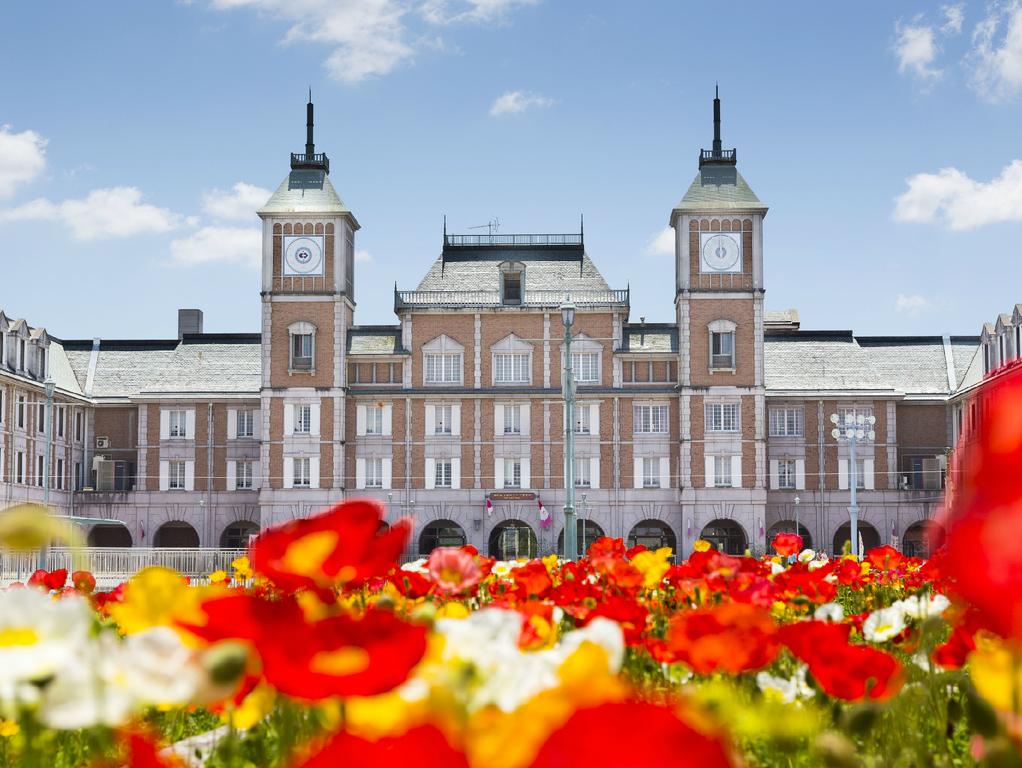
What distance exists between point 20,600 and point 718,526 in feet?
173

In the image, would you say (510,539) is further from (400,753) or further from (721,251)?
(400,753)

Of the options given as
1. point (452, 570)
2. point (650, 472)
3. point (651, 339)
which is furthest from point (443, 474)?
point (452, 570)

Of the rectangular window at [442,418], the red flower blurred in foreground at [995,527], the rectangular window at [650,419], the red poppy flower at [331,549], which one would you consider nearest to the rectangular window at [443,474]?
the rectangular window at [442,418]

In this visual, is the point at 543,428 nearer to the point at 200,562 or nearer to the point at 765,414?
the point at 765,414

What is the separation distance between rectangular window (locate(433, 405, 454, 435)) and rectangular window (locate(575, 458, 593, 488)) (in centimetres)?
571

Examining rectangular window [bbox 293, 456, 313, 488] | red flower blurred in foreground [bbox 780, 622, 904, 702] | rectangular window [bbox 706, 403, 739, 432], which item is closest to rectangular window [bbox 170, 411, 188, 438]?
rectangular window [bbox 293, 456, 313, 488]

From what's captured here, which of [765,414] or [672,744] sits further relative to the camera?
[765,414]

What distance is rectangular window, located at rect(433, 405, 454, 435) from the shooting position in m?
→ 53.0

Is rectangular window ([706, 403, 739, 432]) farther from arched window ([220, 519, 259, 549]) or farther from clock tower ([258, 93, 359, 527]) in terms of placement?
arched window ([220, 519, 259, 549])

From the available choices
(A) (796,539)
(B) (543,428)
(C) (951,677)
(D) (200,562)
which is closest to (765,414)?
(B) (543,428)

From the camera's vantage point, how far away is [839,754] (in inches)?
71.8

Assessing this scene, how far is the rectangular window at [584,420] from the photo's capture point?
5272 cm

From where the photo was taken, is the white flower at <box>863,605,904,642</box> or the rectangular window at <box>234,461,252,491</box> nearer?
the white flower at <box>863,605,904,642</box>

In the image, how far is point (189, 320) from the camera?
65625mm
